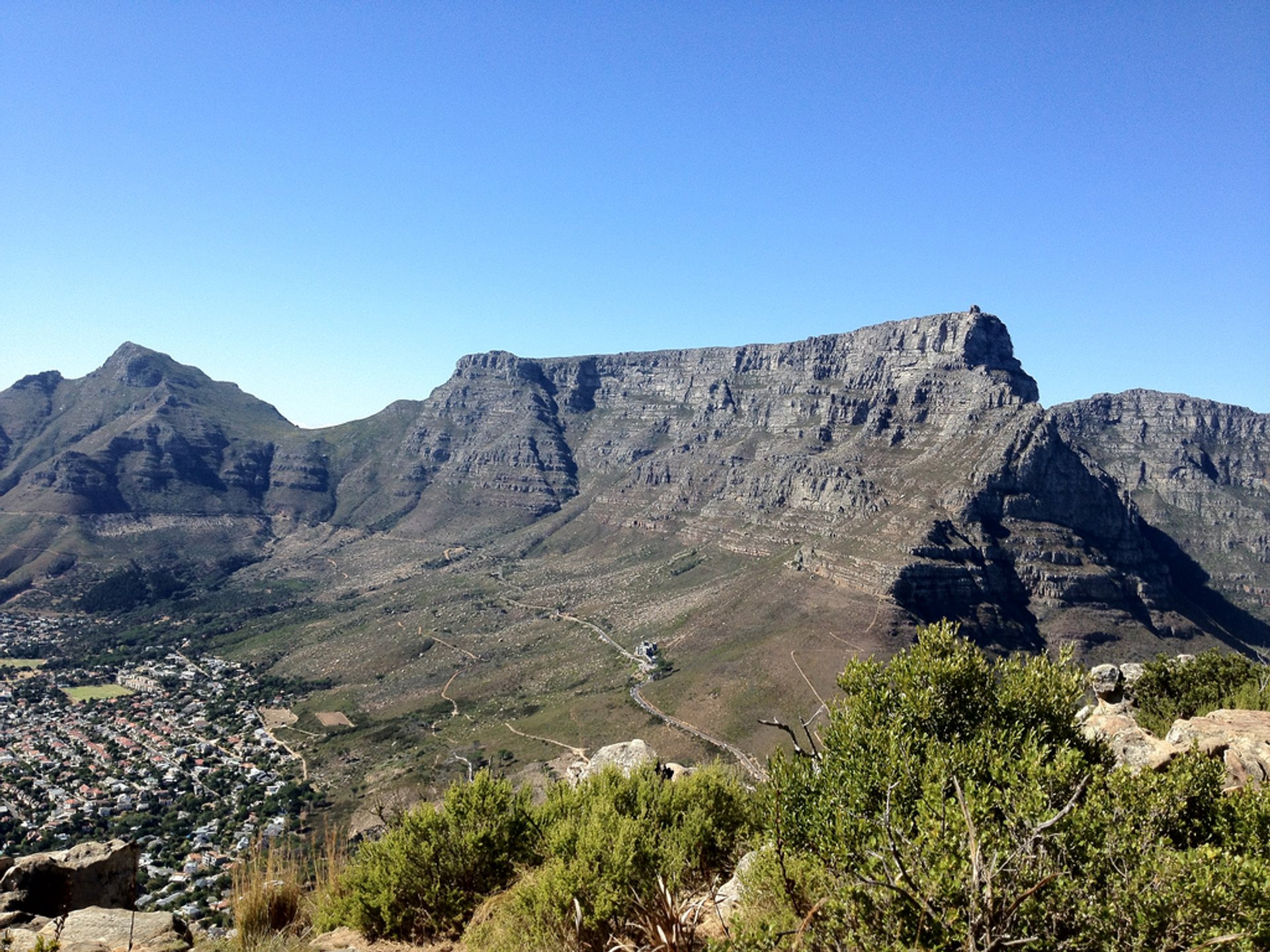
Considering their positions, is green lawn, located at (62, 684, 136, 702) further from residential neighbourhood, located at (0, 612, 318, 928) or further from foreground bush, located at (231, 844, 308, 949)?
foreground bush, located at (231, 844, 308, 949)

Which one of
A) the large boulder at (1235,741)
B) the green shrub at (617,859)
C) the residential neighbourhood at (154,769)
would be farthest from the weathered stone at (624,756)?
the large boulder at (1235,741)

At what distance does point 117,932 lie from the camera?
13.5 metres

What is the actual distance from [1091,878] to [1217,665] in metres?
49.1

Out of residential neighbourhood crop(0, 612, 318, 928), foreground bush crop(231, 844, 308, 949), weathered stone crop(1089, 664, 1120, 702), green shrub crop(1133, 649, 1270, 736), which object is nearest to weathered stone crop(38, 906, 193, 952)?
foreground bush crop(231, 844, 308, 949)

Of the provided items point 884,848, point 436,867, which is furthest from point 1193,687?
point 436,867

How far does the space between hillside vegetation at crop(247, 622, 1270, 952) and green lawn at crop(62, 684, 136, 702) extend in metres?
133

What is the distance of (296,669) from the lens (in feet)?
414

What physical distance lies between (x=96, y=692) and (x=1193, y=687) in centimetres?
15804

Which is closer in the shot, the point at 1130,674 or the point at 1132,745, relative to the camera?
the point at 1132,745

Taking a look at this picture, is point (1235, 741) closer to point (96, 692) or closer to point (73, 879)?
point (73, 879)

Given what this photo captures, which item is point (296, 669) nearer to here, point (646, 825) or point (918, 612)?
point (918, 612)

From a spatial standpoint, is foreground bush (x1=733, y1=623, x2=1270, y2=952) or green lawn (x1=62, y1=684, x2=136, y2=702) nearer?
foreground bush (x1=733, y1=623, x2=1270, y2=952)

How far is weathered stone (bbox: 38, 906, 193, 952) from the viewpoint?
12.6 meters

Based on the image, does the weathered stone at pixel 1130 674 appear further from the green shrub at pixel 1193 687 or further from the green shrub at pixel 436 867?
the green shrub at pixel 436 867
